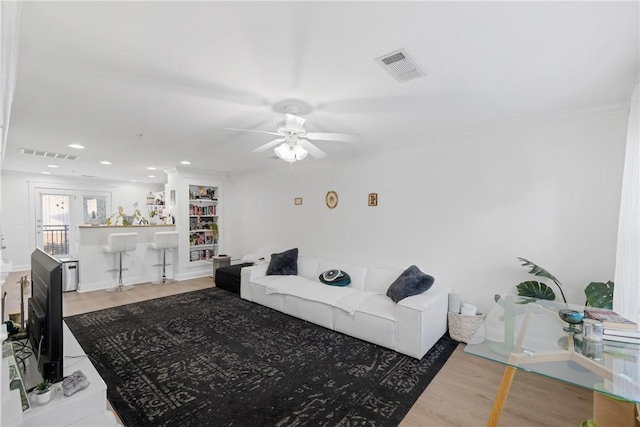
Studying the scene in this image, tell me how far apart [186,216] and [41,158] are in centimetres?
252

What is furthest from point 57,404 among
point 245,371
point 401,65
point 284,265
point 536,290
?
point 536,290

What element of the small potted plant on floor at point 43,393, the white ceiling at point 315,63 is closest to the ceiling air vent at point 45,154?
the white ceiling at point 315,63

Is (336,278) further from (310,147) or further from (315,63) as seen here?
(315,63)

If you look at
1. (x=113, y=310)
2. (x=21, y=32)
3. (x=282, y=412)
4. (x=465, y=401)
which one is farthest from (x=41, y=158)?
(x=465, y=401)

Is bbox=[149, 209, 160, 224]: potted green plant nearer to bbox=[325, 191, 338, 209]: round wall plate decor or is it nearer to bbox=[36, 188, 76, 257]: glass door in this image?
bbox=[36, 188, 76, 257]: glass door

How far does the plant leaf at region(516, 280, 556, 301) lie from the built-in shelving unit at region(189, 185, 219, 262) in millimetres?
5794

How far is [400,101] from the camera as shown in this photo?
253 centimetres

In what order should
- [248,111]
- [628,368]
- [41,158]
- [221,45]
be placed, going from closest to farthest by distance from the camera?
[628,368]
[221,45]
[248,111]
[41,158]

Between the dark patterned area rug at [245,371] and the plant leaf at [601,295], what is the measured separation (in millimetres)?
1309

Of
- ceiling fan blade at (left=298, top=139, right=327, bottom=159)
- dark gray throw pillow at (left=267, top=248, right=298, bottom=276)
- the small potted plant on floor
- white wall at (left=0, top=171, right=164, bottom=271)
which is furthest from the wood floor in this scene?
white wall at (left=0, top=171, right=164, bottom=271)

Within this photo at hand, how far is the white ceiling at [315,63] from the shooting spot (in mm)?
1479

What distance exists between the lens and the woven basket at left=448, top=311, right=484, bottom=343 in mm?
3104

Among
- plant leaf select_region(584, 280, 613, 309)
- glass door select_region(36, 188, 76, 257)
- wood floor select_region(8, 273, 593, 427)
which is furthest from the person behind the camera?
glass door select_region(36, 188, 76, 257)

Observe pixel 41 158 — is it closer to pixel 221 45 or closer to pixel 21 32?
pixel 21 32
